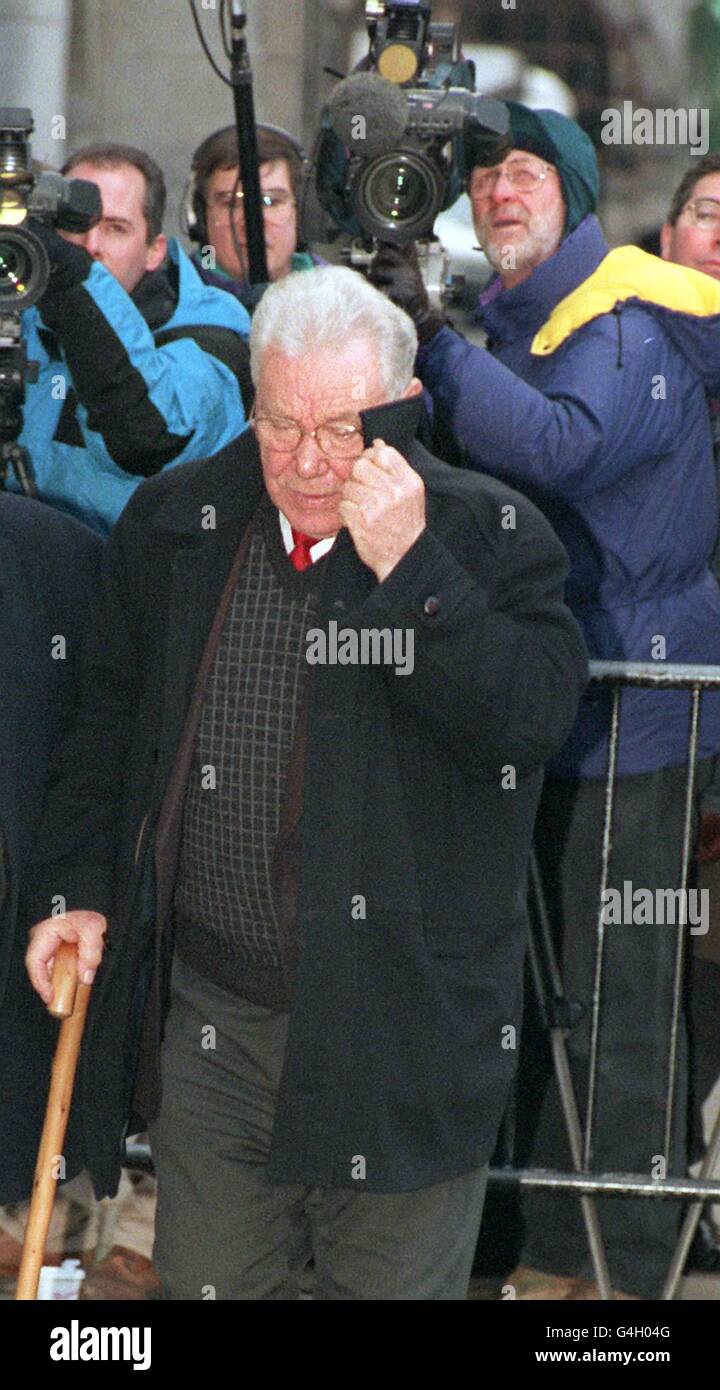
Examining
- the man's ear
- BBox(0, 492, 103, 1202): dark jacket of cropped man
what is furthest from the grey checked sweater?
the man's ear

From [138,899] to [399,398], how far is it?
849 mm

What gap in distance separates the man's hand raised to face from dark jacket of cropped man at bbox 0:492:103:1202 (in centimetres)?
69

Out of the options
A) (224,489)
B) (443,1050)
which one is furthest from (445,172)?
(443,1050)

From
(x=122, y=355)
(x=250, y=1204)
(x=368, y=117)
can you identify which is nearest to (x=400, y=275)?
(x=368, y=117)

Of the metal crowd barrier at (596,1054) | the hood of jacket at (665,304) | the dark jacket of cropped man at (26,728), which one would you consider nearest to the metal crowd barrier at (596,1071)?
the metal crowd barrier at (596,1054)

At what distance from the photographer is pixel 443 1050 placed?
340 centimetres

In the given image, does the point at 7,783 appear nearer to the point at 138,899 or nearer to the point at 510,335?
the point at 138,899

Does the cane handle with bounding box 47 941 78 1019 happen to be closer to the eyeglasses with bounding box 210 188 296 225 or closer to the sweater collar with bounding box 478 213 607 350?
the sweater collar with bounding box 478 213 607 350

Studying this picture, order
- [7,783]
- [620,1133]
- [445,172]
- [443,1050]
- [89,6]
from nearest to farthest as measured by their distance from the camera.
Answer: [443,1050]
[7,783]
[445,172]
[620,1133]
[89,6]

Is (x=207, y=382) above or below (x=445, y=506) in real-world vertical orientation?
above

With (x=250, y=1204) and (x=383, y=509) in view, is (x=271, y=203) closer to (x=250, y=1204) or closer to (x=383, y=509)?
(x=383, y=509)

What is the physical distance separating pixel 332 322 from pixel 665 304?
1477mm

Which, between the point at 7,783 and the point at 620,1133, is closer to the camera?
the point at 7,783

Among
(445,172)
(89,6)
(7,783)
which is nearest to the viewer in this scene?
(7,783)
